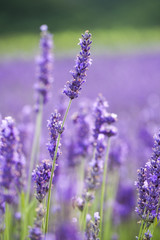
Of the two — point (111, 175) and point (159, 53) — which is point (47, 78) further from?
point (159, 53)

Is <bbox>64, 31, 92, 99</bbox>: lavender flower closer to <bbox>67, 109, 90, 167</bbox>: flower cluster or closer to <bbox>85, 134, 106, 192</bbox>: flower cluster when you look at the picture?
<bbox>85, 134, 106, 192</bbox>: flower cluster

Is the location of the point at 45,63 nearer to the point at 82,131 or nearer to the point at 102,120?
the point at 82,131

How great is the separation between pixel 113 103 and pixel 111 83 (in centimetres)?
216

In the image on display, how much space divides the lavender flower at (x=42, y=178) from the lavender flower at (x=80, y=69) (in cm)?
30

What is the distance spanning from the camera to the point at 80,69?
1.32 meters

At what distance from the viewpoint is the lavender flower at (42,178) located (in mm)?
1253

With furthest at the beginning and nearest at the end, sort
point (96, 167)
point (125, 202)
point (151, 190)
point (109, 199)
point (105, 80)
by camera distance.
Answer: point (105, 80)
point (125, 202)
point (109, 199)
point (96, 167)
point (151, 190)

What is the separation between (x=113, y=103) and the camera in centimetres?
738

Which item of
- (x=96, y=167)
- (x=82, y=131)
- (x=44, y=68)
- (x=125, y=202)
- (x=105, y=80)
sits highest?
(x=105, y=80)

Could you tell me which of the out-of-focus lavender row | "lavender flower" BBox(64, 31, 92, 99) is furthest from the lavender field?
the out-of-focus lavender row

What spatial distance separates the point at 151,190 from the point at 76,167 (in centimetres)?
162

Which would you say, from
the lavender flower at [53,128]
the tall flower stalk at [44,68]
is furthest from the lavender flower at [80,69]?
the tall flower stalk at [44,68]

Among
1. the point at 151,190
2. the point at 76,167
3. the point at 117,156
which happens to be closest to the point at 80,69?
the point at 151,190

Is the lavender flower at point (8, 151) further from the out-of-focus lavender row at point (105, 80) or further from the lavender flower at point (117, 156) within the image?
the out-of-focus lavender row at point (105, 80)
